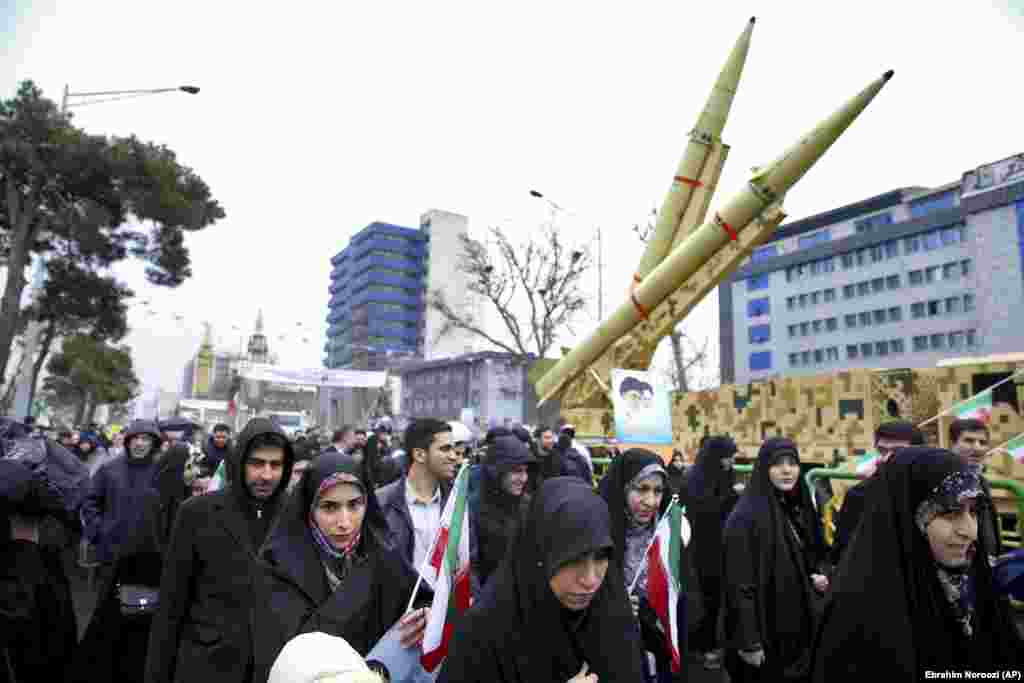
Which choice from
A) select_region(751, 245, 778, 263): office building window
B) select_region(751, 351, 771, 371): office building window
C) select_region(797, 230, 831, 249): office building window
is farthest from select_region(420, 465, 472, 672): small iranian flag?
select_region(751, 245, 778, 263): office building window

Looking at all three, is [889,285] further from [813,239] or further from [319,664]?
[319,664]

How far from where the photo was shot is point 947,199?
47.2 metres

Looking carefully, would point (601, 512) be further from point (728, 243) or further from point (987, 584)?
point (728, 243)

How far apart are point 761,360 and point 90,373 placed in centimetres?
4945

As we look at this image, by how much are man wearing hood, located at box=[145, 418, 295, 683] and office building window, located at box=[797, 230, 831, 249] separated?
192ft

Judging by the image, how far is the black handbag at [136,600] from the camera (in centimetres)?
354

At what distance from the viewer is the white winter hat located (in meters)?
1.26

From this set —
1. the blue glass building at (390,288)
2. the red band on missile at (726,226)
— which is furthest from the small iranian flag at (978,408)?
the blue glass building at (390,288)

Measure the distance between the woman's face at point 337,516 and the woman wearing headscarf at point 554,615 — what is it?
2.03 feet

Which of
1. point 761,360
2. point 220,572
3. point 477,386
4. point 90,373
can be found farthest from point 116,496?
point 761,360

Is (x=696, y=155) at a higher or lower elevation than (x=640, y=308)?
higher

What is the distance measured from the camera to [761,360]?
58438 mm

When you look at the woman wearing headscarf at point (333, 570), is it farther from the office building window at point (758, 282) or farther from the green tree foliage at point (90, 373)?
the office building window at point (758, 282)

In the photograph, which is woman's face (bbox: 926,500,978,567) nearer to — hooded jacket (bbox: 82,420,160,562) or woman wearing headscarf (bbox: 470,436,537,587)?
woman wearing headscarf (bbox: 470,436,537,587)
